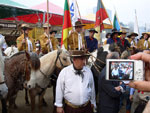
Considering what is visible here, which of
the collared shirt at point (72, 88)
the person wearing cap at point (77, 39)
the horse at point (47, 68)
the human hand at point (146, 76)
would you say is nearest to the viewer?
the human hand at point (146, 76)

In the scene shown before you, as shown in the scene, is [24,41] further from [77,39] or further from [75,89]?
[75,89]

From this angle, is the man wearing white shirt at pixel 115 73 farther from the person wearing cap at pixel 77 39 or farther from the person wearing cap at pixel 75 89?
the person wearing cap at pixel 77 39

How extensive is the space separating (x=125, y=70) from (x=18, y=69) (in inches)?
143

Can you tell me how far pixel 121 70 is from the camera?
1.37 m

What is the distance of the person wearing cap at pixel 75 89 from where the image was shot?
298cm

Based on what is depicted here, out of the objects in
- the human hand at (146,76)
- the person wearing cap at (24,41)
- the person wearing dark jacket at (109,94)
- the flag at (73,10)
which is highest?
the flag at (73,10)

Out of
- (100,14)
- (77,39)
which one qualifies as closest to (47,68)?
(77,39)

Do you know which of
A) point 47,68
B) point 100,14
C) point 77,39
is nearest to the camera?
point 47,68

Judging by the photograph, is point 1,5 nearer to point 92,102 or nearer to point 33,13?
point 33,13

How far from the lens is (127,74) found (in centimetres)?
132

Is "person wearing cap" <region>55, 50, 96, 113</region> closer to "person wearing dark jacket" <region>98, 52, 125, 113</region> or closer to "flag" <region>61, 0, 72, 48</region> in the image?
"person wearing dark jacket" <region>98, 52, 125, 113</region>

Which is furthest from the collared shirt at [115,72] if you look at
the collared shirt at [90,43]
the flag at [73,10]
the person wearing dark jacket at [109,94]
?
the collared shirt at [90,43]

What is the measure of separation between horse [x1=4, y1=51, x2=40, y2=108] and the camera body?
3.28 metres

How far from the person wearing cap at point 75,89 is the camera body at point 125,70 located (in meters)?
1.65
